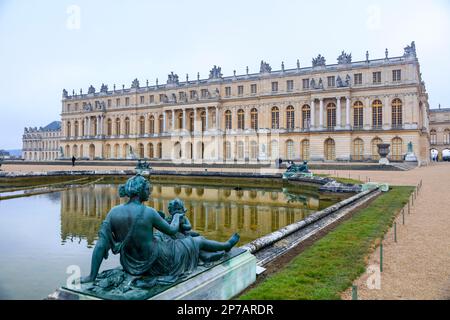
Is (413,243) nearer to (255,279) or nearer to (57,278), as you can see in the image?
(255,279)

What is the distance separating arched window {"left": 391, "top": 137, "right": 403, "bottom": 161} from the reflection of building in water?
102ft

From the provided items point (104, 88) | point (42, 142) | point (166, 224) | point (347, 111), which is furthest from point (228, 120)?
point (42, 142)

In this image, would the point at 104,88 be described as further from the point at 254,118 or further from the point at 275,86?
the point at 275,86

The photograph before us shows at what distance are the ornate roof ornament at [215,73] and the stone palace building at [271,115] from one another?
17 centimetres

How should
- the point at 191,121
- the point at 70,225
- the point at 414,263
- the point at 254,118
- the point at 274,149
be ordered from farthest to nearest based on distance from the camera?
the point at 191,121 → the point at 254,118 → the point at 274,149 → the point at 70,225 → the point at 414,263

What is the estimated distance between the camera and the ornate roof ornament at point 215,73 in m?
56.7

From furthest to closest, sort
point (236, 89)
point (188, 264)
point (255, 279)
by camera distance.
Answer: point (236, 89), point (255, 279), point (188, 264)

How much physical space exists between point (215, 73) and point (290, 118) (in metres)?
15.1

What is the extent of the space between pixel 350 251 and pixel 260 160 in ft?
148

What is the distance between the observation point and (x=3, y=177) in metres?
24.0

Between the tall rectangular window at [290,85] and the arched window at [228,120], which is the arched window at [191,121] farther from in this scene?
the tall rectangular window at [290,85]

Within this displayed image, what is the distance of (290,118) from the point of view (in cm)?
5128

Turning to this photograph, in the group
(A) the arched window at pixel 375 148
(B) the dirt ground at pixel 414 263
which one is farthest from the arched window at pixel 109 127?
(B) the dirt ground at pixel 414 263
